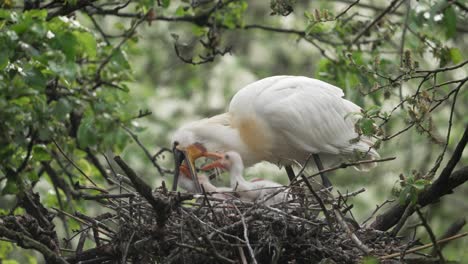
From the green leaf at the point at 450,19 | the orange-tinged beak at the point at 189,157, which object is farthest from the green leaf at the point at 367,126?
the orange-tinged beak at the point at 189,157

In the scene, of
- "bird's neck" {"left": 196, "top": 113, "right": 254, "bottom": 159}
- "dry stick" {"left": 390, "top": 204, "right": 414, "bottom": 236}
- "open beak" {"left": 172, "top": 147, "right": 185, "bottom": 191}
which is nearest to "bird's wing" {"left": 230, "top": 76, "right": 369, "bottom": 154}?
"bird's neck" {"left": 196, "top": 113, "right": 254, "bottom": 159}

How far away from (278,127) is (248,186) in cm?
143

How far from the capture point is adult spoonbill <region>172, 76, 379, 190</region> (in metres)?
8.77

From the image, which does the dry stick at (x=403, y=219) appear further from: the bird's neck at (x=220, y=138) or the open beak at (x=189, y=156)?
the bird's neck at (x=220, y=138)

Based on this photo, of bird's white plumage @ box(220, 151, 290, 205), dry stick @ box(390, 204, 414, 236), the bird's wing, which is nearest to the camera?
dry stick @ box(390, 204, 414, 236)

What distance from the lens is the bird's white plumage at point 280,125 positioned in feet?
28.8

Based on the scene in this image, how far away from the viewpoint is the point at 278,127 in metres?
8.84

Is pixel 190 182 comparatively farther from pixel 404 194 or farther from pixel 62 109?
pixel 62 109

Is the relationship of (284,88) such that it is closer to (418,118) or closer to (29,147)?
(418,118)

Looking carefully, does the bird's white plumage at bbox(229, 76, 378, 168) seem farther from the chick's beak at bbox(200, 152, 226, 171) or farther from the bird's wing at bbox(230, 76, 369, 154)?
the chick's beak at bbox(200, 152, 226, 171)

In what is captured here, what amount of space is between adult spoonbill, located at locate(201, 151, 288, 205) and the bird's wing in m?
0.91

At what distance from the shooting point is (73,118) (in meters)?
8.75

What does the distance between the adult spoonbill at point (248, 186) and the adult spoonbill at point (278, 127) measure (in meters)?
0.76

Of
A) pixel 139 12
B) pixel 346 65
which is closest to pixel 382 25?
pixel 346 65
